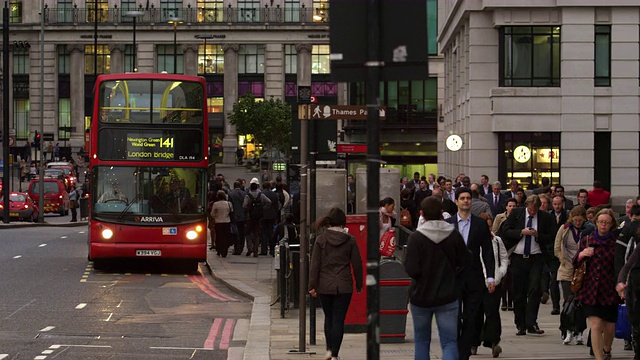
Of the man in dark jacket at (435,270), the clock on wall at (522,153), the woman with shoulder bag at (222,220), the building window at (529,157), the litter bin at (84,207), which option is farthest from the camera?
the litter bin at (84,207)

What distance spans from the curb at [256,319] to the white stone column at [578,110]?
13.6m

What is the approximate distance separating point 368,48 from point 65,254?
2512 cm

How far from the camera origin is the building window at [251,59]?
10588 centimetres

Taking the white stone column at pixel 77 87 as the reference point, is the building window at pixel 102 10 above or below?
above

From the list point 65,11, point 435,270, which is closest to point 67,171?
point 65,11

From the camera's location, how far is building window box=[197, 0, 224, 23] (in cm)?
10488

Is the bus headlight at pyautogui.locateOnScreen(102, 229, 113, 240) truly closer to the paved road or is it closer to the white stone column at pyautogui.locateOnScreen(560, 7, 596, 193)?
the paved road

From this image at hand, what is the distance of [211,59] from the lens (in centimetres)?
10556

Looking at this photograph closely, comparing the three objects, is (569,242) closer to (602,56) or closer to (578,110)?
(578,110)

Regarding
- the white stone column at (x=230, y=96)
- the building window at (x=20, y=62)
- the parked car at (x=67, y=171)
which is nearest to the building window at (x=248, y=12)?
the white stone column at (x=230, y=96)

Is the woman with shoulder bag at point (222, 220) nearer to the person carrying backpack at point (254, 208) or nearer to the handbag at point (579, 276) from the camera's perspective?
the person carrying backpack at point (254, 208)

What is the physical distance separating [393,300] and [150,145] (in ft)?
39.4

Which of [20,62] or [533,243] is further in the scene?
[20,62]

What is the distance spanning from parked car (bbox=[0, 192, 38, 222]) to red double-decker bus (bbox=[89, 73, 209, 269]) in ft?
84.4
